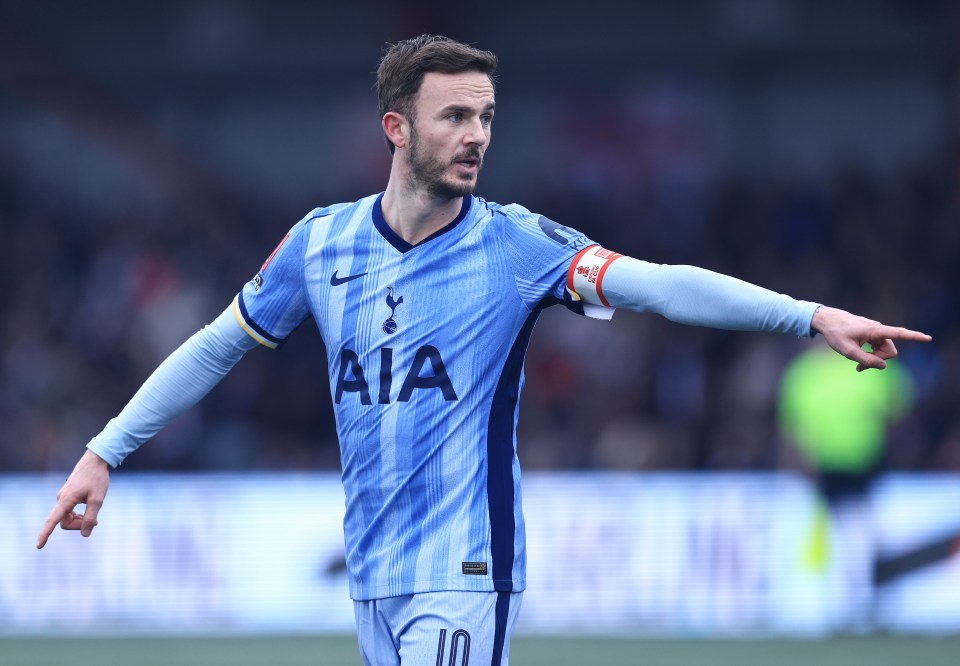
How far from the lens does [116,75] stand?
19938 mm

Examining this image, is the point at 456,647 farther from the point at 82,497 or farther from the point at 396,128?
the point at 396,128

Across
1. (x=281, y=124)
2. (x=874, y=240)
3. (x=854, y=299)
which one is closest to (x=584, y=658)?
(x=854, y=299)

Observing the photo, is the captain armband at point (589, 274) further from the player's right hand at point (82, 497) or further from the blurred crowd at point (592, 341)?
the blurred crowd at point (592, 341)

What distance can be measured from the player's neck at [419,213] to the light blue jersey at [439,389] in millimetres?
30

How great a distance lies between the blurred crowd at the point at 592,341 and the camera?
12953 mm

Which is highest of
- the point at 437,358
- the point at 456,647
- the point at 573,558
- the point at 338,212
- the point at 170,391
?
the point at 338,212

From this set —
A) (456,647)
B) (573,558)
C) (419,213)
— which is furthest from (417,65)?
(573,558)

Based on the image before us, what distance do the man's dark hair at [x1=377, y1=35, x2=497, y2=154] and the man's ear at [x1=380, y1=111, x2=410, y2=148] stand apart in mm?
17

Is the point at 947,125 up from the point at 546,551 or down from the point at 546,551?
up

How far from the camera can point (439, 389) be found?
418 centimetres

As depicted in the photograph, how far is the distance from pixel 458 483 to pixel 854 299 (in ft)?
33.2

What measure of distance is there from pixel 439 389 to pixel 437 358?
3.3 inches

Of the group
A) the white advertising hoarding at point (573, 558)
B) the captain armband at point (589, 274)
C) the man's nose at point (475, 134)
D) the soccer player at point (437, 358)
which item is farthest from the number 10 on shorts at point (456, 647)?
the white advertising hoarding at point (573, 558)

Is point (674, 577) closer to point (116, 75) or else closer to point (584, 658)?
point (584, 658)
